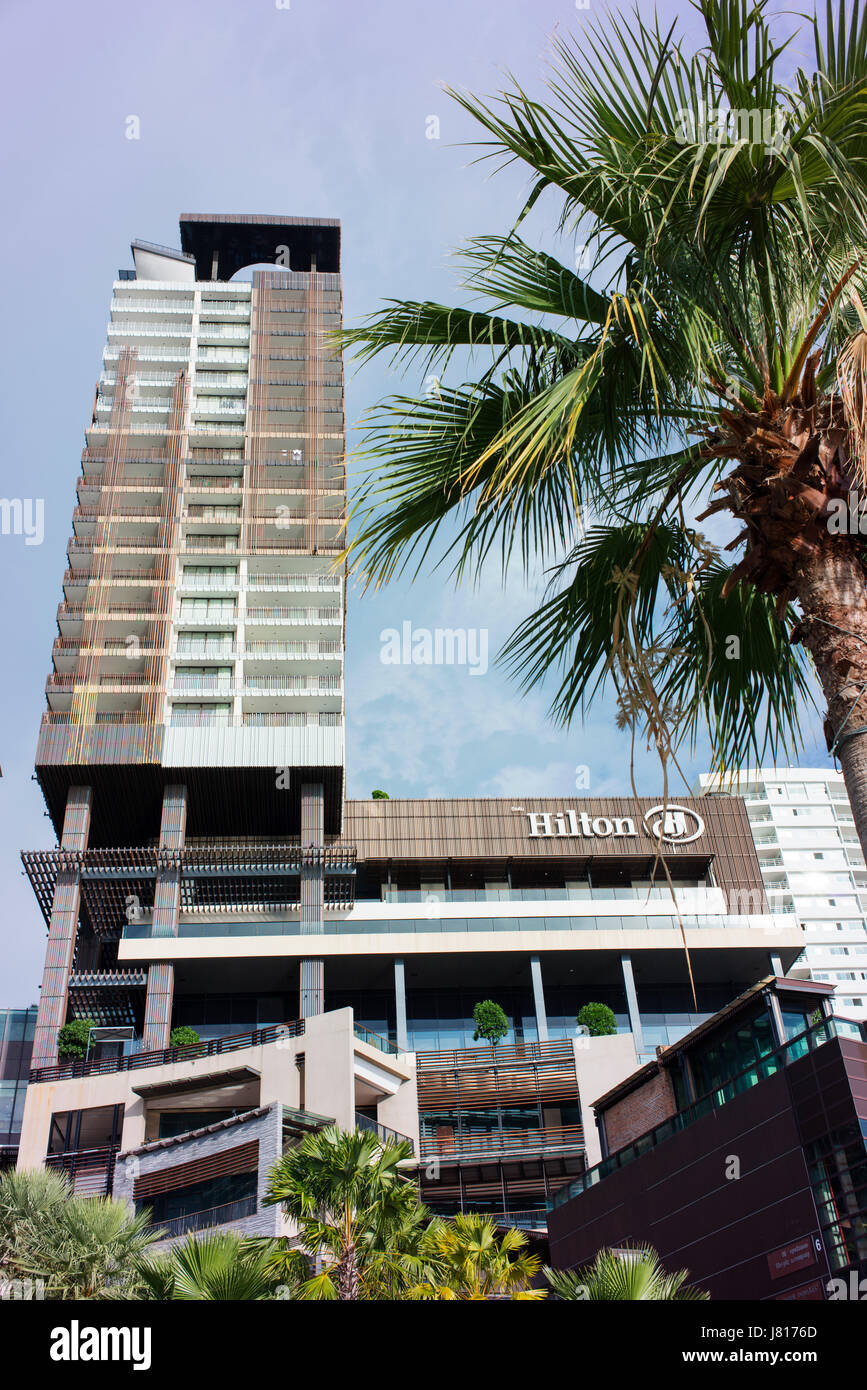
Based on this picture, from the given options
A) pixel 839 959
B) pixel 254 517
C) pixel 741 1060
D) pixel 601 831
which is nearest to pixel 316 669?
pixel 254 517

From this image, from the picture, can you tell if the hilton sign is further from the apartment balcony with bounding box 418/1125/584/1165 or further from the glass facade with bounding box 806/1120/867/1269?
the glass facade with bounding box 806/1120/867/1269

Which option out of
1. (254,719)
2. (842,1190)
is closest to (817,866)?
(254,719)

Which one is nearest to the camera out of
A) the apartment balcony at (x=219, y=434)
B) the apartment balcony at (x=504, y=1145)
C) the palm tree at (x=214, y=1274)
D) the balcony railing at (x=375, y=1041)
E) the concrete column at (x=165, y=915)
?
the palm tree at (x=214, y=1274)

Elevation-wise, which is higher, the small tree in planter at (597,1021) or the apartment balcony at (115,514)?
the apartment balcony at (115,514)

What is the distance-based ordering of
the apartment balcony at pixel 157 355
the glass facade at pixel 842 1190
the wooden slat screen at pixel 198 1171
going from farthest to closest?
the apartment balcony at pixel 157 355, the wooden slat screen at pixel 198 1171, the glass facade at pixel 842 1190

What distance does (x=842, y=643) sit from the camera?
4.88m

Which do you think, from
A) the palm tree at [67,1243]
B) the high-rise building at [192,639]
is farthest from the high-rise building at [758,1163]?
the high-rise building at [192,639]

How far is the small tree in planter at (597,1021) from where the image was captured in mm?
45156

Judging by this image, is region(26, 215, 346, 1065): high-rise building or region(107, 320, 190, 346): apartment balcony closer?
region(26, 215, 346, 1065): high-rise building

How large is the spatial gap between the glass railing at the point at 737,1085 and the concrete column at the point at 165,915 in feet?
76.4

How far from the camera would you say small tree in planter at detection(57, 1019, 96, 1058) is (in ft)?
136

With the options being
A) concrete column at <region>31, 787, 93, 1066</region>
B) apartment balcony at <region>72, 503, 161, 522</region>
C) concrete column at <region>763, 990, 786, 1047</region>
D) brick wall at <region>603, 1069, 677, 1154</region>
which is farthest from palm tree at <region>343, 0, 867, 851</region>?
apartment balcony at <region>72, 503, 161, 522</region>

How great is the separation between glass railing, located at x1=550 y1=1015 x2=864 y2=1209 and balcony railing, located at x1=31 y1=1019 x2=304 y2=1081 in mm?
15325

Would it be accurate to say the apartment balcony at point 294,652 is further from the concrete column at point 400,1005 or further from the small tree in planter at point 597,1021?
the small tree in planter at point 597,1021
